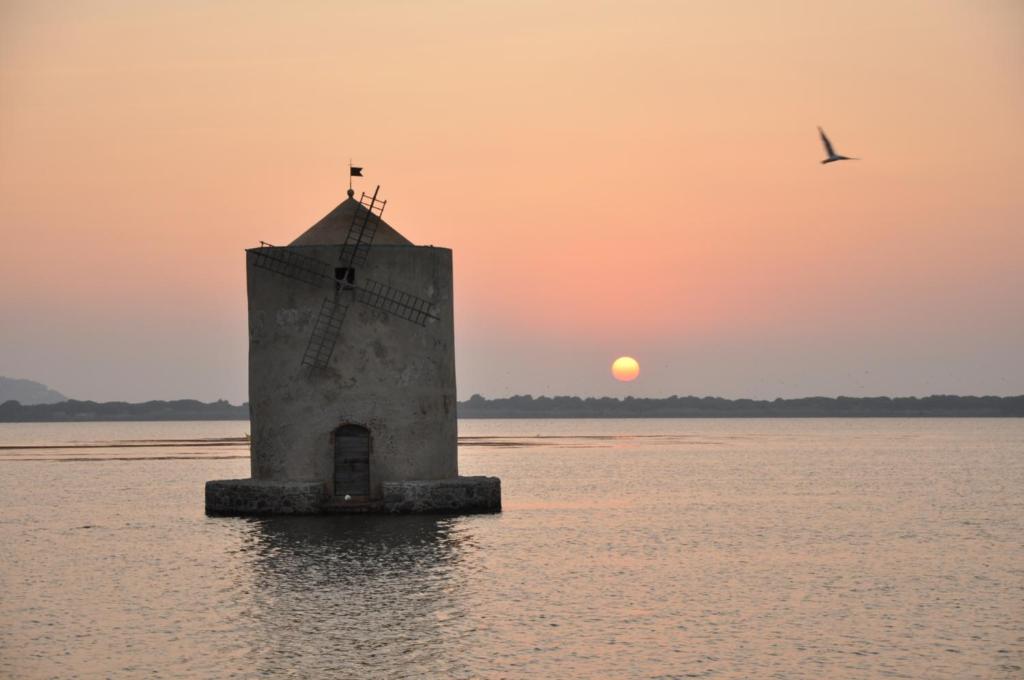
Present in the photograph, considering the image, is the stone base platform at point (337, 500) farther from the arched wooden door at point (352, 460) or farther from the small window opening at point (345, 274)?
the small window opening at point (345, 274)

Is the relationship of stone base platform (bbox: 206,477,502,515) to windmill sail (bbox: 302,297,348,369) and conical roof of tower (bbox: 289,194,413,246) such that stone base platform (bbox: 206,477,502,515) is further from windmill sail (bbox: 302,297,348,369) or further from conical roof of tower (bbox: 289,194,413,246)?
conical roof of tower (bbox: 289,194,413,246)

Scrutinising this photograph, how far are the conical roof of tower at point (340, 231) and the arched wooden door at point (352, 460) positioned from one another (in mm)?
3967

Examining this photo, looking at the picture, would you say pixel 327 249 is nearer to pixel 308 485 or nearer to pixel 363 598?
pixel 308 485

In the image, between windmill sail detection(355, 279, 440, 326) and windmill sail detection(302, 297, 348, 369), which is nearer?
windmill sail detection(302, 297, 348, 369)

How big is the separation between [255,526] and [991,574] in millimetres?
13662

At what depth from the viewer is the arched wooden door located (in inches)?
1100

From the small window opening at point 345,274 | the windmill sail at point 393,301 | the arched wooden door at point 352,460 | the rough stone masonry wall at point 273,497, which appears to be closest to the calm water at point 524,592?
the rough stone masonry wall at point 273,497

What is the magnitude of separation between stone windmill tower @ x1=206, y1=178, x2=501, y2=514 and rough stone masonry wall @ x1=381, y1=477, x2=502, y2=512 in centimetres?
2

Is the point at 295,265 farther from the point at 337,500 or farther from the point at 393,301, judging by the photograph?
the point at 337,500

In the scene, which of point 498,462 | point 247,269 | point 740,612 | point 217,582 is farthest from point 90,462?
point 740,612

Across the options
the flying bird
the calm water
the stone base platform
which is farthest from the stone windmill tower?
the flying bird

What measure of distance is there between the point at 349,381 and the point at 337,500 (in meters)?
2.44

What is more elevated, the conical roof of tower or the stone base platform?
the conical roof of tower

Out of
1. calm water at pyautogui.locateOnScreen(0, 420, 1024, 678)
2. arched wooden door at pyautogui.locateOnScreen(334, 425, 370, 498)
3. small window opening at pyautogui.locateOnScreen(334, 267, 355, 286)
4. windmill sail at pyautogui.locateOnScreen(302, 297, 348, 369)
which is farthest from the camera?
small window opening at pyautogui.locateOnScreen(334, 267, 355, 286)
